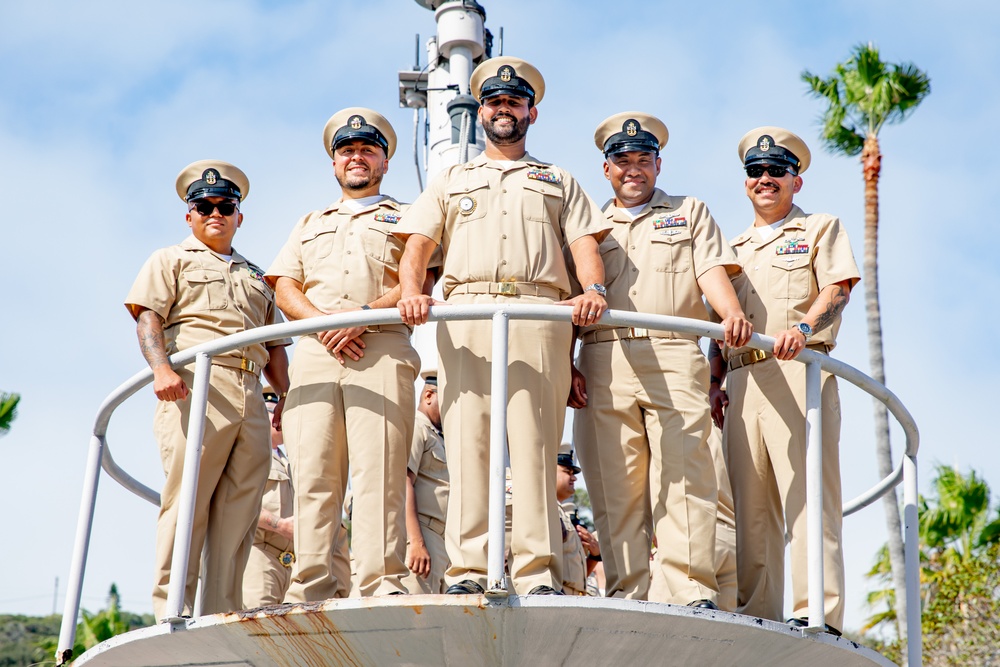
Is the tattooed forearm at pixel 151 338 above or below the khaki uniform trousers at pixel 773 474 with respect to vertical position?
above

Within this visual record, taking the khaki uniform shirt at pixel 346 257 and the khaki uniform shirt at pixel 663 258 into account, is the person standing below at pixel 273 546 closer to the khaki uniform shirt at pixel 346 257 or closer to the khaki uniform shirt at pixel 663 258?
the khaki uniform shirt at pixel 346 257

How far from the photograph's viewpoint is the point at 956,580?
18.3 metres

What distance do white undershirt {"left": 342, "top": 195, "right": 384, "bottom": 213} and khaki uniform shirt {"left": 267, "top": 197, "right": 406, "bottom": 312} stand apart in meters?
0.02

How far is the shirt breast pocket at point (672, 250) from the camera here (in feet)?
21.4


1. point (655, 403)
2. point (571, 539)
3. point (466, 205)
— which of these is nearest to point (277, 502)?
point (571, 539)

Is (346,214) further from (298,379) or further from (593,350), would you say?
(593,350)

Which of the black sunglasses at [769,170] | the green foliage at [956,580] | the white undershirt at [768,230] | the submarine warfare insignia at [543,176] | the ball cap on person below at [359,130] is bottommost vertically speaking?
the green foliage at [956,580]

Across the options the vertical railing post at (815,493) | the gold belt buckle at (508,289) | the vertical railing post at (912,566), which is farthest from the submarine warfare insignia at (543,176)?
the vertical railing post at (912,566)

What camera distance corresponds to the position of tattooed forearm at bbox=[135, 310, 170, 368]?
6.45 metres

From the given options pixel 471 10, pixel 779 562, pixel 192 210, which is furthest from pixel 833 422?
pixel 471 10

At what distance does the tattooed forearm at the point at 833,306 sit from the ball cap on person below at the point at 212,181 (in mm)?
3188

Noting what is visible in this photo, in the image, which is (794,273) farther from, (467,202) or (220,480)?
(220,480)

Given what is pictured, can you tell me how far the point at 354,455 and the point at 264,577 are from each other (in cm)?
254

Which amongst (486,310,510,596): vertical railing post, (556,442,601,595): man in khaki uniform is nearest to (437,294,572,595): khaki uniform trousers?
(486,310,510,596): vertical railing post
